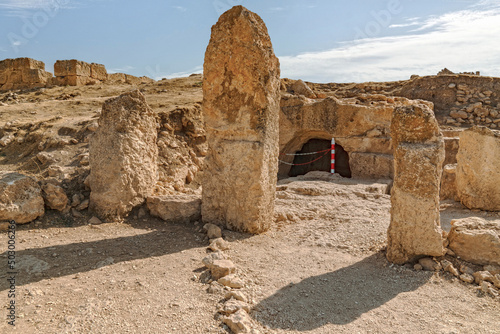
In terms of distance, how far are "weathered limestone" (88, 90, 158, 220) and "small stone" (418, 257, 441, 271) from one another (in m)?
3.72

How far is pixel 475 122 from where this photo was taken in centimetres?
1369

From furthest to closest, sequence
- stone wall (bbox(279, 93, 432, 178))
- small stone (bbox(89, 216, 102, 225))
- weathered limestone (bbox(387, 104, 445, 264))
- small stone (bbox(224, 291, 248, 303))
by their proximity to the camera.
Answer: stone wall (bbox(279, 93, 432, 178))
small stone (bbox(89, 216, 102, 225))
weathered limestone (bbox(387, 104, 445, 264))
small stone (bbox(224, 291, 248, 303))

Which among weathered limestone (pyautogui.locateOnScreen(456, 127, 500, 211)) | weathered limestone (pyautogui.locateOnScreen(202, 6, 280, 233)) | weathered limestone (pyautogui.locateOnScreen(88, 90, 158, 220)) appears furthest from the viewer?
weathered limestone (pyautogui.locateOnScreen(456, 127, 500, 211))

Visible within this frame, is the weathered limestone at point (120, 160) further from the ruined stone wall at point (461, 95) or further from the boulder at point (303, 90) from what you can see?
the ruined stone wall at point (461, 95)

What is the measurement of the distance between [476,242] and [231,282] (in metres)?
2.67

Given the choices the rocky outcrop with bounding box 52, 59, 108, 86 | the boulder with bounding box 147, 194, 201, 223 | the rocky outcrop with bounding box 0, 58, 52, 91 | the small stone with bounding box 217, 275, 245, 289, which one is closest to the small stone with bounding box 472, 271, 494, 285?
the small stone with bounding box 217, 275, 245, 289

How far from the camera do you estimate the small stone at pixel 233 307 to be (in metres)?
2.94

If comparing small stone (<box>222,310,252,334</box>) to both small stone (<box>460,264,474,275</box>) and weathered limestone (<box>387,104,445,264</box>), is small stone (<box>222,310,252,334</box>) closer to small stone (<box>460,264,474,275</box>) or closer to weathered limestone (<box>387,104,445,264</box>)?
weathered limestone (<box>387,104,445,264</box>)

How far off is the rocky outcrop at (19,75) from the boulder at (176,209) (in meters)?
13.4

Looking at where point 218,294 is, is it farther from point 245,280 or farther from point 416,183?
point 416,183

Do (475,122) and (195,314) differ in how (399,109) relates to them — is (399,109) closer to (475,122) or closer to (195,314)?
(195,314)

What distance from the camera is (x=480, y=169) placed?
5.99 m

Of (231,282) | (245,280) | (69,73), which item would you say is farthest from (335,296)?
(69,73)

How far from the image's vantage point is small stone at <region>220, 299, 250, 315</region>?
A: 9.64ft
